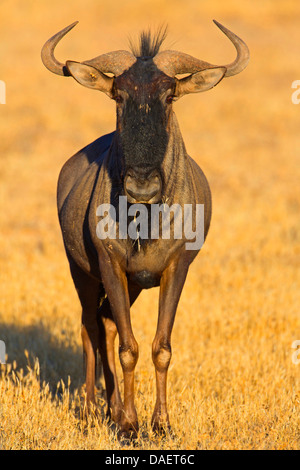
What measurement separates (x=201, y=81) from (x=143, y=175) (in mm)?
1076

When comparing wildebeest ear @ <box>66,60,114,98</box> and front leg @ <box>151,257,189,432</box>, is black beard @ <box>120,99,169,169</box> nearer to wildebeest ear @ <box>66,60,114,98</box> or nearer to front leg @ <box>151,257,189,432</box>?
wildebeest ear @ <box>66,60,114,98</box>

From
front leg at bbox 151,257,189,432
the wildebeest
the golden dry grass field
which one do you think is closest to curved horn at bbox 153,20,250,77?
the wildebeest

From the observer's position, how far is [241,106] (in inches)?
1034

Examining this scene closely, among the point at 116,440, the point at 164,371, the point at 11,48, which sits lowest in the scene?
the point at 116,440

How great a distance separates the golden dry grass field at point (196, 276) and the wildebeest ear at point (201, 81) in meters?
0.82

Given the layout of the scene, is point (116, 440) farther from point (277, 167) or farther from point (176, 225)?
point (277, 167)

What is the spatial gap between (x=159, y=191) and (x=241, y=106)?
71.3 feet

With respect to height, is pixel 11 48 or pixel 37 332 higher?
pixel 11 48

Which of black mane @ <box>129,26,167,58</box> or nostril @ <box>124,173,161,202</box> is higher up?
black mane @ <box>129,26,167,58</box>

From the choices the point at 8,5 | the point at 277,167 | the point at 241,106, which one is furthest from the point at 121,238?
the point at 8,5

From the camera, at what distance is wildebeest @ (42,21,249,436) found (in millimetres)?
5250

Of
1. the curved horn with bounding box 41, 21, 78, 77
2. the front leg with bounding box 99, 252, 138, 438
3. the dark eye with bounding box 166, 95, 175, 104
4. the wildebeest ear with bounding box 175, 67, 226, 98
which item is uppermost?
the curved horn with bounding box 41, 21, 78, 77

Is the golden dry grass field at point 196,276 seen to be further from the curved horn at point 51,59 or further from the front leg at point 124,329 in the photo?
the curved horn at point 51,59

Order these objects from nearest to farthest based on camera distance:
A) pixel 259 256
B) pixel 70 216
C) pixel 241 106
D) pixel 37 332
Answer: pixel 70 216 < pixel 37 332 < pixel 259 256 < pixel 241 106
